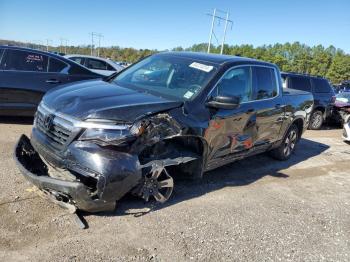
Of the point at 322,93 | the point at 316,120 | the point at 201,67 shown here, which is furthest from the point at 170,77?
the point at 322,93

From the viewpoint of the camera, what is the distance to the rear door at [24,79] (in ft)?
25.5

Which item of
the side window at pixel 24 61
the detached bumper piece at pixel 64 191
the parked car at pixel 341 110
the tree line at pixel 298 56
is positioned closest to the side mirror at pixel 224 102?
the detached bumper piece at pixel 64 191

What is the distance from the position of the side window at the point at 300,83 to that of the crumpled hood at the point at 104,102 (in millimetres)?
8520

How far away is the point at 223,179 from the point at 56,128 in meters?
2.90

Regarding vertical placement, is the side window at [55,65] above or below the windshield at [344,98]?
above

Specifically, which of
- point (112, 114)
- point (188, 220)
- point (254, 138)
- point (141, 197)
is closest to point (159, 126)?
point (112, 114)

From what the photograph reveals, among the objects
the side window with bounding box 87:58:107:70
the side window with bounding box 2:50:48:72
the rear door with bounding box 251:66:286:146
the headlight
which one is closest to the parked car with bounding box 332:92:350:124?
the rear door with bounding box 251:66:286:146

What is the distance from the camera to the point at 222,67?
530 centimetres

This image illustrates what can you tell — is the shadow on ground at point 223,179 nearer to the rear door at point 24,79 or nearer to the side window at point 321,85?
the rear door at point 24,79

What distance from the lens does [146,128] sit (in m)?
4.11

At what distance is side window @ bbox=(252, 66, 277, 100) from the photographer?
608 cm

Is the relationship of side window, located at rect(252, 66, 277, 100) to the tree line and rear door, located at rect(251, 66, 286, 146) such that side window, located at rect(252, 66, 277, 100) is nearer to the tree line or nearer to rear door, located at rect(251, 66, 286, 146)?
rear door, located at rect(251, 66, 286, 146)

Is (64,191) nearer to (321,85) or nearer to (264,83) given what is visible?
(264,83)

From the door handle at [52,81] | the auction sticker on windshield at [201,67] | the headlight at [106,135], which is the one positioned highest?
the auction sticker on windshield at [201,67]
